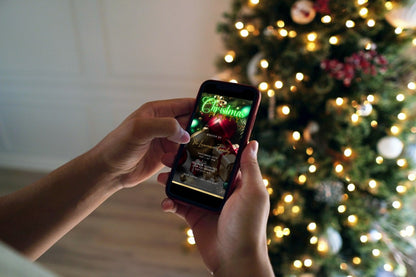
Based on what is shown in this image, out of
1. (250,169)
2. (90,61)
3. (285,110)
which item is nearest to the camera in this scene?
(250,169)

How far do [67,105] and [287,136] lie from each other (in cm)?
153

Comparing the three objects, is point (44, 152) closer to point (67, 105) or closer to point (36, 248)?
point (67, 105)

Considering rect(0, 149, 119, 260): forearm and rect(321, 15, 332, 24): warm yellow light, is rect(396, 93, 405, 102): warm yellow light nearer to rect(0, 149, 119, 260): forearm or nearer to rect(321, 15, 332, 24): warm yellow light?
rect(321, 15, 332, 24): warm yellow light

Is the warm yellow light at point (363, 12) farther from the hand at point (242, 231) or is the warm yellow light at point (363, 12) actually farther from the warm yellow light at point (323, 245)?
the warm yellow light at point (323, 245)

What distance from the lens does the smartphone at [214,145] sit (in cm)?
71

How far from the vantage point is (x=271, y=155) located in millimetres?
1062

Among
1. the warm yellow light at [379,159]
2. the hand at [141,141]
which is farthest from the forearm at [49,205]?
the warm yellow light at [379,159]

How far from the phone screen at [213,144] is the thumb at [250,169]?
0.16 feet

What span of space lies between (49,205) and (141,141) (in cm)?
26

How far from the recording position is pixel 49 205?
0.67m

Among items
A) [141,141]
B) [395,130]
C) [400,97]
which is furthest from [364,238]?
[141,141]

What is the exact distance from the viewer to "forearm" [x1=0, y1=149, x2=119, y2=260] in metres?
0.63

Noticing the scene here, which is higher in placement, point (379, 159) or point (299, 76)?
point (299, 76)

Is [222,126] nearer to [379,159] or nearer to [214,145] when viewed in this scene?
[214,145]
